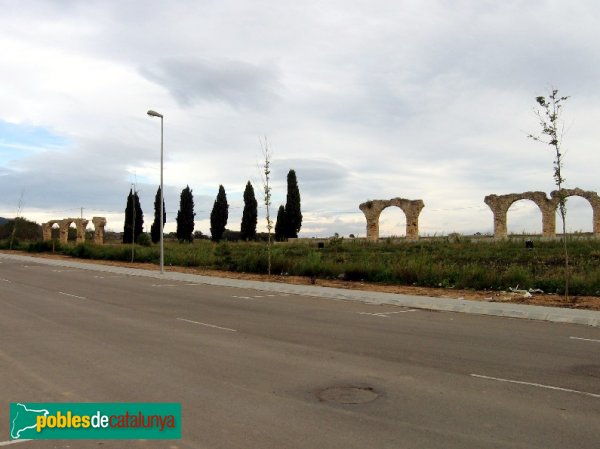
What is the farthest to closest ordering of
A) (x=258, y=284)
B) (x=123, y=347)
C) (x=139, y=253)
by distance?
(x=139, y=253), (x=258, y=284), (x=123, y=347)

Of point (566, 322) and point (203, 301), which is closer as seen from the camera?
point (566, 322)

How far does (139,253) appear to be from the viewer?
142 ft

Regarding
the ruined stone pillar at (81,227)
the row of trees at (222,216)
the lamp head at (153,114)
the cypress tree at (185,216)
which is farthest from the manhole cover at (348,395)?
the cypress tree at (185,216)

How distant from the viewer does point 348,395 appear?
259 inches

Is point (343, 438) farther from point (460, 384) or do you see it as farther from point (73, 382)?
point (73, 382)

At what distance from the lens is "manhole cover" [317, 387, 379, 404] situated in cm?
637

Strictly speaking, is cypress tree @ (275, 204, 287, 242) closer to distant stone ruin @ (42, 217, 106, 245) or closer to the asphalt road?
distant stone ruin @ (42, 217, 106, 245)

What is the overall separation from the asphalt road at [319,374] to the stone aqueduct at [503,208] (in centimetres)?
3608

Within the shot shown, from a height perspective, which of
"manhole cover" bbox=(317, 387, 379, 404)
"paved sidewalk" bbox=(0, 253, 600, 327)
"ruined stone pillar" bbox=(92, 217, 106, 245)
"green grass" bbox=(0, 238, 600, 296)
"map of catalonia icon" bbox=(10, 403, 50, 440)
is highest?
"ruined stone pillar" bbox=(92, 217, 106, 245)

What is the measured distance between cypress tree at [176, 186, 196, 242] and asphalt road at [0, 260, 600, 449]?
67975 millimetres

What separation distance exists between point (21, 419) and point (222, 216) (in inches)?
2958

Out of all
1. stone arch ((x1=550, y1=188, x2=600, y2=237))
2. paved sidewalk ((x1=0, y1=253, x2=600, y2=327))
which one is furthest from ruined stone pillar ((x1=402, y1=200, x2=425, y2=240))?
paved sidewalk ((x1=0, y1=253, x2=600, y2=327))

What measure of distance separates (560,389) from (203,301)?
12.2m

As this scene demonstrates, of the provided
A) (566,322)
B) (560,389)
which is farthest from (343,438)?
(566,322)
